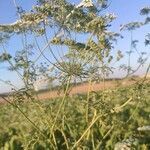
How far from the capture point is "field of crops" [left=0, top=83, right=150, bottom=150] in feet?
26.1

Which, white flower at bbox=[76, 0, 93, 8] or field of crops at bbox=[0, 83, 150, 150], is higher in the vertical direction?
white flower at bbox=[76, 0, 93, 8]

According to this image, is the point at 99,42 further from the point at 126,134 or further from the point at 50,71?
the point at 126,134

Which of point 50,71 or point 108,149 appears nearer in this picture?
point 50,71

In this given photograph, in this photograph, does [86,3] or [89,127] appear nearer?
[86,3]

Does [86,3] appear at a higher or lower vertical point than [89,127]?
higher

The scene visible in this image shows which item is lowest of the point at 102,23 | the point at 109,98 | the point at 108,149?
the point at 108,149

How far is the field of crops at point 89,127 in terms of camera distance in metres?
7.94

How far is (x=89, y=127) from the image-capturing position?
25.4ft

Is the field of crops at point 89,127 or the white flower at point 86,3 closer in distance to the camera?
the white flower at point 86,3

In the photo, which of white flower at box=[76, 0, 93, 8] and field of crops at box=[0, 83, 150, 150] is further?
field of crops at box=[0, 83, 150, 150]

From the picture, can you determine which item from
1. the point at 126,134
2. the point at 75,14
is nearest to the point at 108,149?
the point at 126,134

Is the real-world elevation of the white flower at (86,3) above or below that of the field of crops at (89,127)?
above

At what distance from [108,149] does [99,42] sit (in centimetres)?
289

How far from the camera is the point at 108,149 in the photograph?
9.66m
